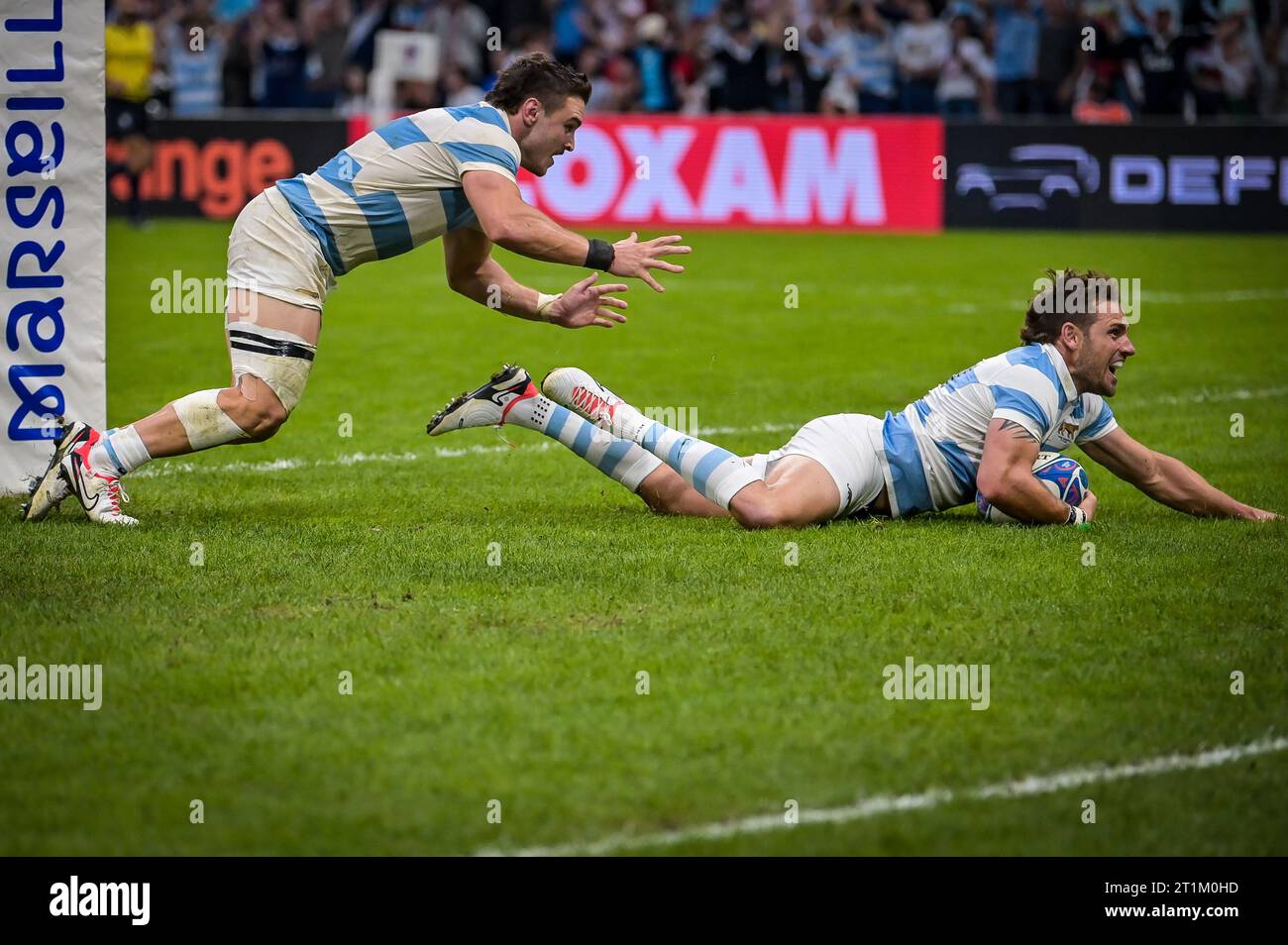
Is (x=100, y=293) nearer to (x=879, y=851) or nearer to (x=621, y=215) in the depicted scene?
(x=879, y=851)

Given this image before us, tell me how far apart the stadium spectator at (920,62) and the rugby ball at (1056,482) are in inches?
687

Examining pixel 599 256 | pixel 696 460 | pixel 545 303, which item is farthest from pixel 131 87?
pixel 696 460

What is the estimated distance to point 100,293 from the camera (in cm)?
810

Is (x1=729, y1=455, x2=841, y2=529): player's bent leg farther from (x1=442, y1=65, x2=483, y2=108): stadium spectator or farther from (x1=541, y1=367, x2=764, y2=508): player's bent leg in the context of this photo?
(x1=442, y1=65, x2=483, y2=108): stadium spectator

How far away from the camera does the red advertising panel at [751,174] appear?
22.0 m

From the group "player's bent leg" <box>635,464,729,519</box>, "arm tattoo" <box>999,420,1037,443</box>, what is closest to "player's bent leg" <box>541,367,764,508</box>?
"player's bent leg" <box>635,464,729,519</box>

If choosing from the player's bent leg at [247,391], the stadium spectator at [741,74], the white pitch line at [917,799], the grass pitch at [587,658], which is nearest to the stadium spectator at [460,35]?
the stadium spectator at [741,74]

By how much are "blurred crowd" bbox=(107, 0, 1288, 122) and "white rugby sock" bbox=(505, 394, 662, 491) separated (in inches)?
615

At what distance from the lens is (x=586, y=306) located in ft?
23.8

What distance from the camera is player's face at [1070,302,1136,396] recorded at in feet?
23.6

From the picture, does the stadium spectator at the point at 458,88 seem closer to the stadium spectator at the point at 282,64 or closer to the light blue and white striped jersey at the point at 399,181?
the stadium spectator at the point at 282,64
